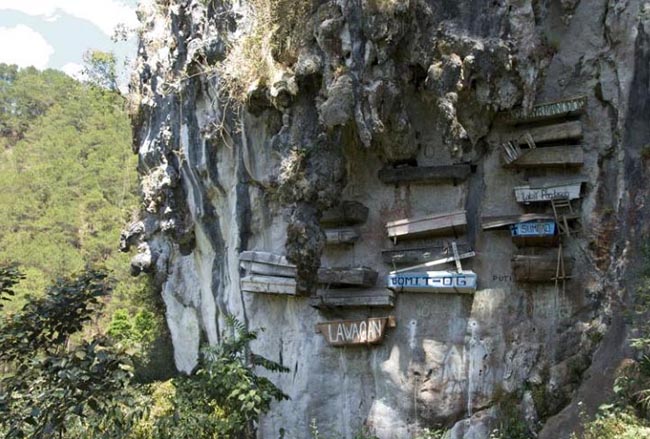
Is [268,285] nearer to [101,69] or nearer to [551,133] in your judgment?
[551,133]

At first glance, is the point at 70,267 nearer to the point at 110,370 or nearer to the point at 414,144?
the point at 414,144

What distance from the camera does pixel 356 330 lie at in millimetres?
8430

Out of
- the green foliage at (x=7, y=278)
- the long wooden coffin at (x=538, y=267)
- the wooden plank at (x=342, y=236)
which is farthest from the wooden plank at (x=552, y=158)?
the green foliage at (x=7, y=278)

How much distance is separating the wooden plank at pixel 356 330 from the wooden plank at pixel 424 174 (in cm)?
186

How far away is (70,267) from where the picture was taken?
29.6 m

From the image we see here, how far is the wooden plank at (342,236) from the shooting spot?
28.3 feet

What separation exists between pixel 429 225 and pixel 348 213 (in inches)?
45.0

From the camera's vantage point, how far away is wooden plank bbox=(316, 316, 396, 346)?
830cm

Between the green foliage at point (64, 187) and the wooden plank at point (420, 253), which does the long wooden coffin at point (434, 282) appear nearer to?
the wooden plank at point (420, 253)

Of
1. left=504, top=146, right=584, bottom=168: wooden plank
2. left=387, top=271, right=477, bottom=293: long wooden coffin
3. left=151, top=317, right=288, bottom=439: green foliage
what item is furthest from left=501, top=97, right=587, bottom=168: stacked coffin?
left=151, top=317, right=288, bottom=439: green foliage

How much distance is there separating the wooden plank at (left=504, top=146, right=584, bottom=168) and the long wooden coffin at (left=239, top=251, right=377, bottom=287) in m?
2.38

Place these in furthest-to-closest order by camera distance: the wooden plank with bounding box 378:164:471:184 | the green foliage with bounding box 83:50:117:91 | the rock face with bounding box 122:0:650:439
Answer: the green foliage with bounding box 83:50:117:91, the wooden plank with bounding box 378:164:471:184, the rock face with bounding box 122:0:650:439

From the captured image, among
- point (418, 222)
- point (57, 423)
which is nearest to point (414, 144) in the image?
point (418, 222)

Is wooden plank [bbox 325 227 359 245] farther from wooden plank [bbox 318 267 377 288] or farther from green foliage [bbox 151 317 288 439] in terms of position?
green foliage [bbox 151 317 288 439]
